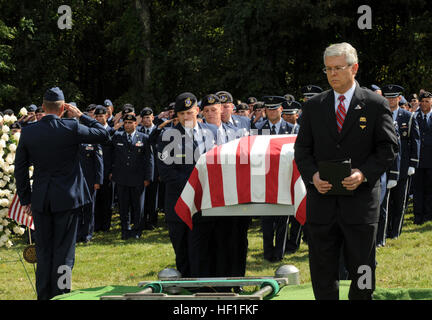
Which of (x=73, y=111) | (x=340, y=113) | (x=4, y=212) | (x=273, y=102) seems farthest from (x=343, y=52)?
(x=273, y=102)

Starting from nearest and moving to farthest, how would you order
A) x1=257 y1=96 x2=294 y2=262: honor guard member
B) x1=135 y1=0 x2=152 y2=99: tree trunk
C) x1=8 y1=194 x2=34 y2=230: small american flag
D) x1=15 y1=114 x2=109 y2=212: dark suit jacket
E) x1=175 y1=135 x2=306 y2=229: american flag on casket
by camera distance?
1. x1=175 y1=135 x2=306 y2=229: american flag on casket
2. x1=15 y1=114 x2=109 y2=212: dark suit jacket
3. x1=8 y1=194 x2=34 y2=230: small american flag
4. x1=257 y1=96 x2=294 y2=262: honor guard member
5. x1=135 y1=0 x2=152 y2=99: tree trunk

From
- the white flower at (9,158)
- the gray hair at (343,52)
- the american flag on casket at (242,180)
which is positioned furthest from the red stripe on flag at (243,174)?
the white flower at (9,158)

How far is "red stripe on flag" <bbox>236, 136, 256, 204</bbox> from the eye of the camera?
17.4 ft

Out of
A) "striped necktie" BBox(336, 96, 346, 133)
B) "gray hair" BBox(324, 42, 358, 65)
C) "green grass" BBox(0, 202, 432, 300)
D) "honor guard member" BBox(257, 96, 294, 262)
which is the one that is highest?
"gray hair" BBox(324, 42, 358, 65)

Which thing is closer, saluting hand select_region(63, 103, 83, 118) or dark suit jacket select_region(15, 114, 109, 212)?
dark suit jacket select_region(15, 114, 109, 212)

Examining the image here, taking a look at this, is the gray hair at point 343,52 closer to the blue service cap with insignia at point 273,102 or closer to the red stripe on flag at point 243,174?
the red stripe on flag at point 243,174

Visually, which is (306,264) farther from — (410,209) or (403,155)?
(410,209)

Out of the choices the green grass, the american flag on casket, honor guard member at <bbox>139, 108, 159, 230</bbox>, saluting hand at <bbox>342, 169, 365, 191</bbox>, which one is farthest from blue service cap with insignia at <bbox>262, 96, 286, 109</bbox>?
saluting hand at <bbox>342, 169, 365, 191</bbox>

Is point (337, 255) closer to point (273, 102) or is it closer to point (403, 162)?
point (273, 102)

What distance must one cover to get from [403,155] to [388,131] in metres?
5.78

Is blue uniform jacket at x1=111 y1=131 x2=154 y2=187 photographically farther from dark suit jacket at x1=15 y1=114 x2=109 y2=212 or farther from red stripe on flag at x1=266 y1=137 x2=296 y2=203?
red stripe on flag at x1=266 y1=137 x2=296 y2=203

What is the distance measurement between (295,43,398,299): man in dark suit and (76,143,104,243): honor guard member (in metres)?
6.85

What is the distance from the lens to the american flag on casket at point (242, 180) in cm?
529

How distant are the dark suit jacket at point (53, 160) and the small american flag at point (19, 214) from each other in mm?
526
